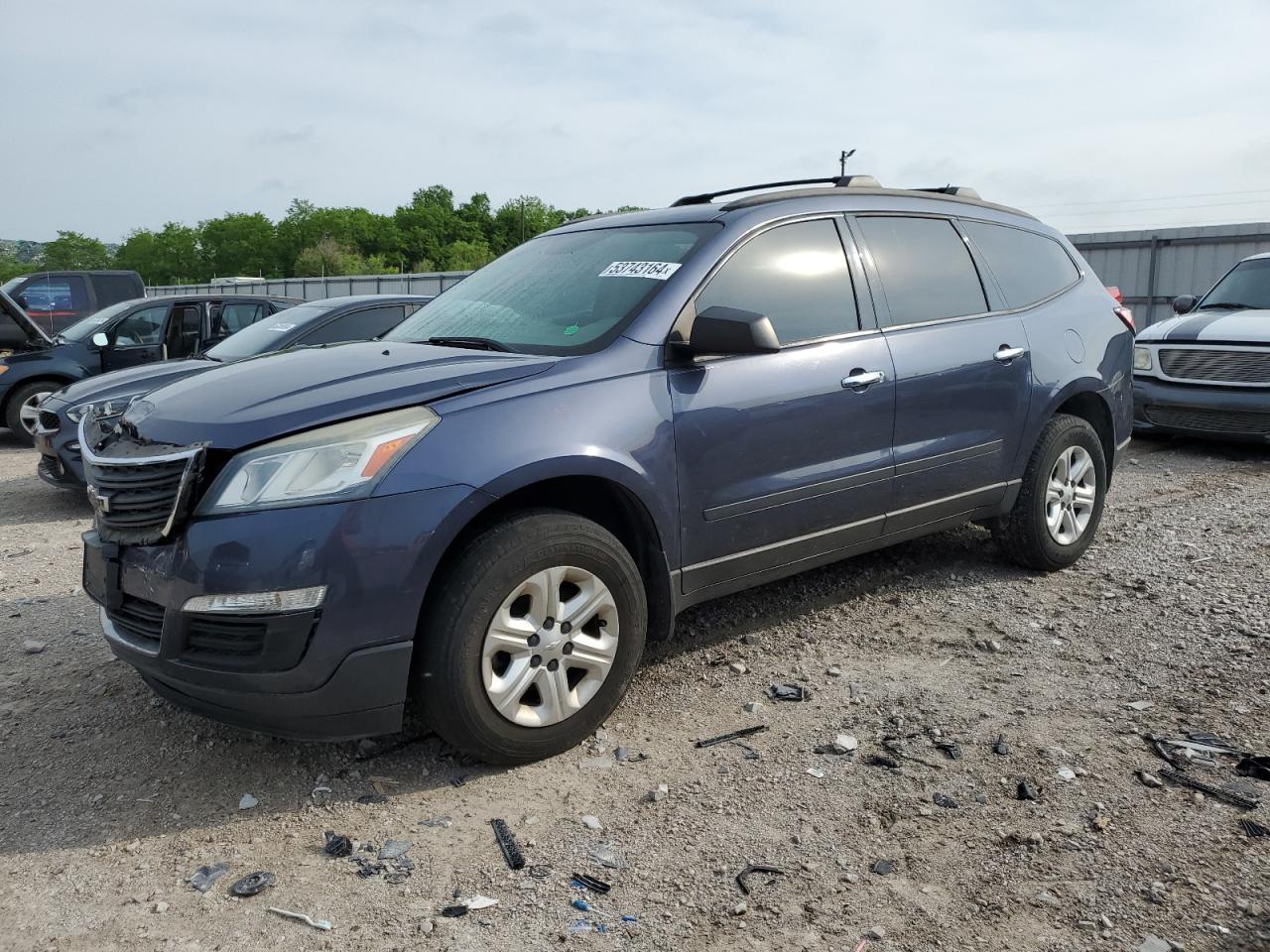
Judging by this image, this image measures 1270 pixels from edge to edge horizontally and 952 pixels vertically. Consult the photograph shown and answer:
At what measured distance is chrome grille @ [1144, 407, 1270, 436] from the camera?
8.56m

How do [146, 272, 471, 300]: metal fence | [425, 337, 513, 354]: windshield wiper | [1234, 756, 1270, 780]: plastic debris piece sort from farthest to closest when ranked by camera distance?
[146, 272, 471, 300]: metal fence → [425, 337, 513, 354]: windshield wiper → [1234, 756, 1270, 780]: plastic debris piece

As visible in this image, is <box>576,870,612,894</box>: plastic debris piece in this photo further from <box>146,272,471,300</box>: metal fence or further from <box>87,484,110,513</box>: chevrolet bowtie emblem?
<box>146,272,471,300</box>: metal fence

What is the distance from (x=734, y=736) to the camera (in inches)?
140

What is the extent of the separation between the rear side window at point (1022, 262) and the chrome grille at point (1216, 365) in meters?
4.02

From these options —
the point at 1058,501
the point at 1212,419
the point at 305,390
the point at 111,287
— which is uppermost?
the point at 111,287

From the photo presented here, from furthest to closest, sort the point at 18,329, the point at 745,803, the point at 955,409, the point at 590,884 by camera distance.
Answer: the point at 18,329
the point at 955,409
the point at 745,803
the point at 590,884

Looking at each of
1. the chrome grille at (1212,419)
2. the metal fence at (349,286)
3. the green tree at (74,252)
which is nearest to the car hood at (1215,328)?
the chrome grille at (1212,419)

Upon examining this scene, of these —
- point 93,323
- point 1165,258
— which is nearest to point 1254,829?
point 93,323

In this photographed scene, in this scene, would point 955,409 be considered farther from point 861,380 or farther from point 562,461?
point 562,461

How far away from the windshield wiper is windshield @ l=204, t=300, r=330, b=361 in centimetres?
428

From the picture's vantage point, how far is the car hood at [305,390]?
3078mm

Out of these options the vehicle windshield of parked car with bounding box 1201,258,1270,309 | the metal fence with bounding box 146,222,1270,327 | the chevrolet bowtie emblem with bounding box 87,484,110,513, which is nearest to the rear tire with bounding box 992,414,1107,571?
the chevrolet bowtie emblem with bounding box 87,484,110,513

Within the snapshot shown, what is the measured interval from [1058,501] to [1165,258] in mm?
12902

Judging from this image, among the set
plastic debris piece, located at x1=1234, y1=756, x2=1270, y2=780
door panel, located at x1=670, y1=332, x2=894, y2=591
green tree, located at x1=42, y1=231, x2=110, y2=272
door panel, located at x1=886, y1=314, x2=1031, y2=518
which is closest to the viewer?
plastic debris piece, located at x1=1234, y1=756, x2=1270, y2=780
